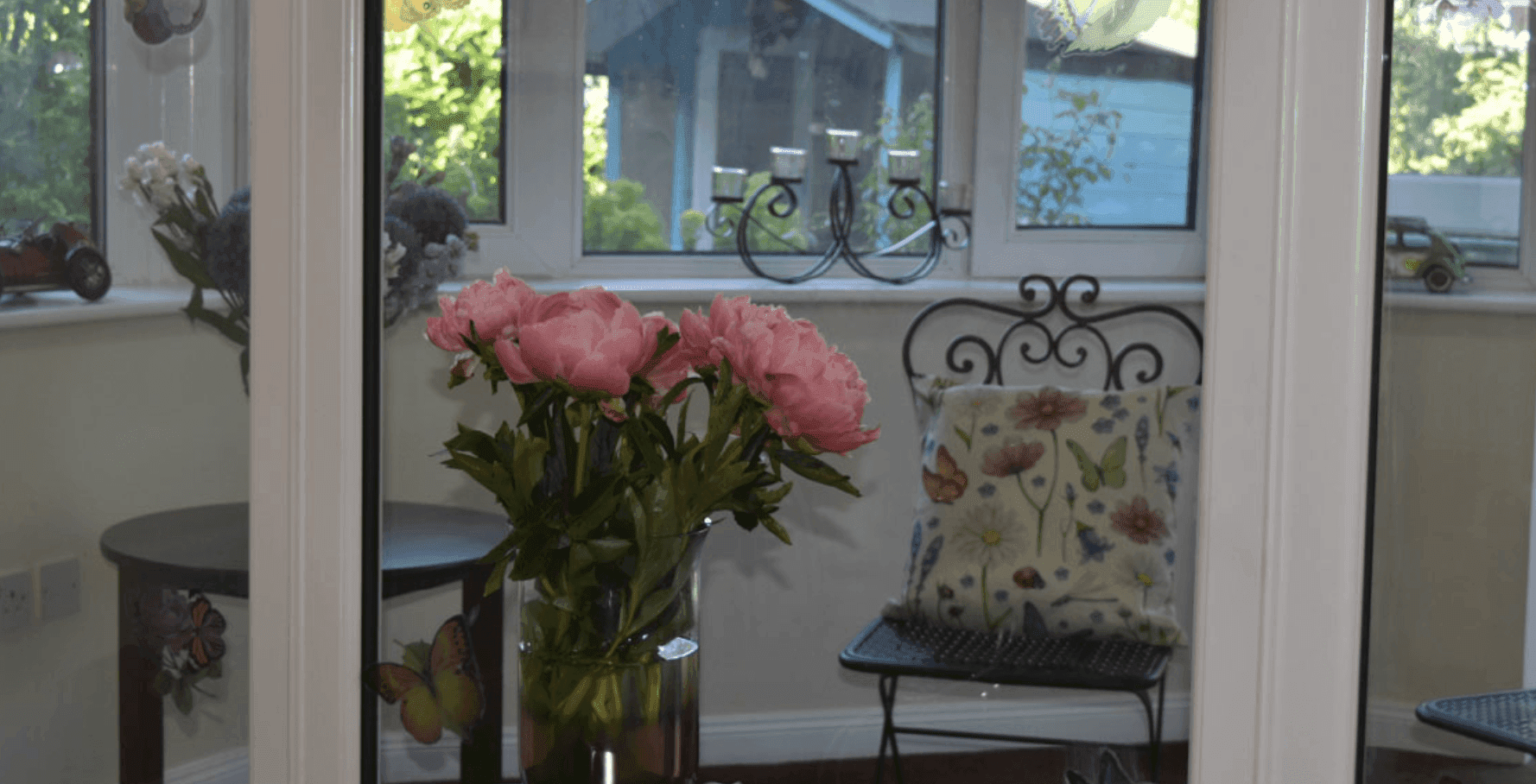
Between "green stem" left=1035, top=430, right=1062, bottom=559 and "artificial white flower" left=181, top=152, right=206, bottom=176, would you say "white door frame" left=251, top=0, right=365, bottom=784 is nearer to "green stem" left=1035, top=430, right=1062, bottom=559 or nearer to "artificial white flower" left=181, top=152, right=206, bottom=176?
"artificial white flower" left=181, top=152, right=206, bottom=176

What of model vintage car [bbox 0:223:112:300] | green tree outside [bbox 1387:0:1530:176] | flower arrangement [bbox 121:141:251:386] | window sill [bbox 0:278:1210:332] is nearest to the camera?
green tree outside [bbox 1387:0:1530:176]

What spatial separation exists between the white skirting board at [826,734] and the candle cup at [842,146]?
0.37 metres

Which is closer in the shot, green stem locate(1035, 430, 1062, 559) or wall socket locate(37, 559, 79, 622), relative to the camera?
green stem locate(1035, 430, 1062, 559)

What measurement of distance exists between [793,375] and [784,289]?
167 millimetres

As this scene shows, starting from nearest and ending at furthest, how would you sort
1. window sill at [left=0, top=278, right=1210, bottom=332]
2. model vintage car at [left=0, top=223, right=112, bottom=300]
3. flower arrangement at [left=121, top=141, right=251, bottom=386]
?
window sill at [left=0, top=278, right=1210, bottom=332], flower arrangement at [left=121, top=141, right=251, bottom=386], model vintage car at [left=0, top=223, right=112, bottom=300]

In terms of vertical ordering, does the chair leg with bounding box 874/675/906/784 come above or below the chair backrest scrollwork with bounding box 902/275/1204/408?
below

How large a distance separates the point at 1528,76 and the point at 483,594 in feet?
2.18

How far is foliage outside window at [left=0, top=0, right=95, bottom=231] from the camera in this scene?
0.96 m

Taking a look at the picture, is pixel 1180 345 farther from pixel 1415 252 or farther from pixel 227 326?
pixel 227 326

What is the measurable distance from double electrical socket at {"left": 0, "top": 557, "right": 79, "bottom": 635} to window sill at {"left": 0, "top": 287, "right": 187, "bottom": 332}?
19cm

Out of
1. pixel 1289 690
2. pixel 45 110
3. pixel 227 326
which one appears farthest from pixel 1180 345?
pixel 45 110

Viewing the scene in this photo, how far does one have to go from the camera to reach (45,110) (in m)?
0.98

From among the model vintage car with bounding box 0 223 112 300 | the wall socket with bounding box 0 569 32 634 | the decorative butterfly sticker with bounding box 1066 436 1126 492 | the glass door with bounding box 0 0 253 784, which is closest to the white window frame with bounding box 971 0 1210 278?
the decorative butterfly sticker with bounding box 1066 436 1126 492

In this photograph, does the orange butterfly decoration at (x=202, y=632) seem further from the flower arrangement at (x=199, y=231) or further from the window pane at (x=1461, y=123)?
the window pane at (x=1461, y=123)
